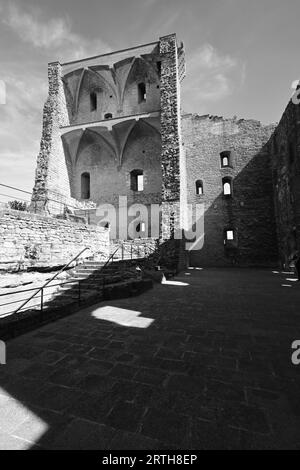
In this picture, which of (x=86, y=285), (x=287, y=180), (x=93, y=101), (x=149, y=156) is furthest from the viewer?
(x=93, y=101)

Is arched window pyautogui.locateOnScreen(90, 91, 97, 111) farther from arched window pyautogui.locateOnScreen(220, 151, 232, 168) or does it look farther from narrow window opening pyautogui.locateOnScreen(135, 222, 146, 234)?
arched window pyautogui.locateOnScreen(220, 151, 232, 168)

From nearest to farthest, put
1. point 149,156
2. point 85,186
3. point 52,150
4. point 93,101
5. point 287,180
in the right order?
point 287,180, point 52,150, point 149,156, point 85,186, point 93,101

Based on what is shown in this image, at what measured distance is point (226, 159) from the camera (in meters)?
17.6

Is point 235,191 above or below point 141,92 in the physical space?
below

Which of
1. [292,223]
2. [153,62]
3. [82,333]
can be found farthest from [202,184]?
[82,333]

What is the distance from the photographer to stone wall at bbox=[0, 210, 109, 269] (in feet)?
25.6

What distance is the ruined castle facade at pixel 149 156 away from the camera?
51.5ft

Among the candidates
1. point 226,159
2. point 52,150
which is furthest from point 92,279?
point 226,159

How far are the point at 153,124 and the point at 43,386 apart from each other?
16337 mm

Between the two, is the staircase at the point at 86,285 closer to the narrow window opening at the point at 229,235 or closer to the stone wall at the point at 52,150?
the stone wall at the point at 52,150

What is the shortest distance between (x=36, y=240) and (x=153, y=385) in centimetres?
813

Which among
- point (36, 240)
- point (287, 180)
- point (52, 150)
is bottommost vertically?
point (36, 240)

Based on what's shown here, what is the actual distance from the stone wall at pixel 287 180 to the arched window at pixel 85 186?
529 inches

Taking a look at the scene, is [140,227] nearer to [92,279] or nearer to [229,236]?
[229,236]
